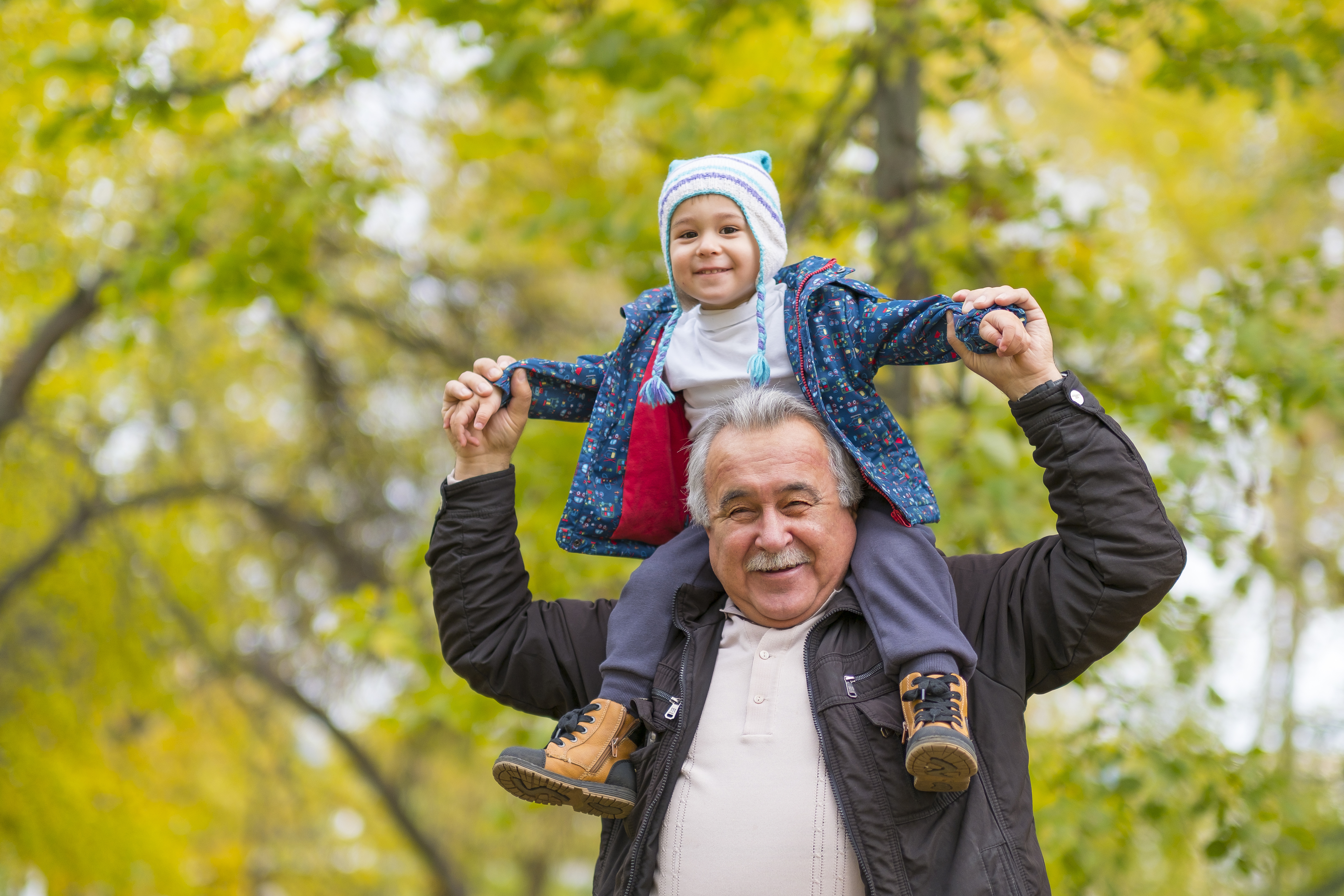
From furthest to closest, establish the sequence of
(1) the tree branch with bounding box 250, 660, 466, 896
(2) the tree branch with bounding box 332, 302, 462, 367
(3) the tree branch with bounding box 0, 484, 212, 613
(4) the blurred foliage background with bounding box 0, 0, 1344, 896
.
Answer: (1) the tree branch with bounding box 250, 660, 466, 896 < (3) the tree branch with bounding box 0, 484, 212, 613 < (2) the tree branch with bounding box 332, 302, 462, 367 < (4) the blurred foliage background with bounding box 0, 0, 1344, 896

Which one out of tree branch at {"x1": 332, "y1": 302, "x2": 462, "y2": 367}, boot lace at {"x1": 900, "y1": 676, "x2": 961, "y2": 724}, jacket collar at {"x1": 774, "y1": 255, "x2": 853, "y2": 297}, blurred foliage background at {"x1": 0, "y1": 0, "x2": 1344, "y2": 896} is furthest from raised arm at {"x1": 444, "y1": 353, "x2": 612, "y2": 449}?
tree branch at {"x1": 332, "y1": 302, "x2": 462, "y2": 367}

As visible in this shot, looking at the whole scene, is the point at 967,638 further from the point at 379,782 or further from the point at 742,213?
the point at 379,782

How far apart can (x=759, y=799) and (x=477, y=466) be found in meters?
0.84

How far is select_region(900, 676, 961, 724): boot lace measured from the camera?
70.0 inches

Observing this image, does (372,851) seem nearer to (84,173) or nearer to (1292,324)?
(84,173)

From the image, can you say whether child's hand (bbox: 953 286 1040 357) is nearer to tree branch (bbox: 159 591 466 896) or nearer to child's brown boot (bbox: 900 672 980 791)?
child's brown boot (bbox: 900 672 980 791)

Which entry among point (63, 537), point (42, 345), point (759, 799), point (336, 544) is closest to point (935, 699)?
point (759, 799)

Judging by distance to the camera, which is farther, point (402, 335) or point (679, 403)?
point (402, 335)

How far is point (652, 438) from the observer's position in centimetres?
229

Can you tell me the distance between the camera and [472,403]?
2186 millimetres

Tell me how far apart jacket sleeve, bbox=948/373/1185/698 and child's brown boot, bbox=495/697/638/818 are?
65 centimetres

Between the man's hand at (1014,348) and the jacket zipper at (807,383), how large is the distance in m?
0.29

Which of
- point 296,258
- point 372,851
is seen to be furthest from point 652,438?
point 372,851

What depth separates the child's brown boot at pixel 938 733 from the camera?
1.73 m
